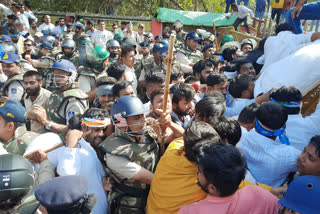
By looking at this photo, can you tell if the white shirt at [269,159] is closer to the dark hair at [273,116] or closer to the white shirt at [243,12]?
the dark hair at [273,116]

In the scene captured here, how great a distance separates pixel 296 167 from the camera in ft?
7.02

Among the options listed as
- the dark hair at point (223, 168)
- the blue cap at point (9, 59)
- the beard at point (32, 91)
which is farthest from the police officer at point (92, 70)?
the dark hair at point (223, 168)

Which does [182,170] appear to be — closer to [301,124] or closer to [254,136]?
[254,136]

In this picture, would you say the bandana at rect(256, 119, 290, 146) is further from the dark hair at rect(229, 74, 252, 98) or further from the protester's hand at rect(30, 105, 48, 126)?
the protester's hand at rect(30, 105, 48, 126)

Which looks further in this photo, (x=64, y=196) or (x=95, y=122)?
(x=95, y=122)

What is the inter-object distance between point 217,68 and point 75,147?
12.1 ft

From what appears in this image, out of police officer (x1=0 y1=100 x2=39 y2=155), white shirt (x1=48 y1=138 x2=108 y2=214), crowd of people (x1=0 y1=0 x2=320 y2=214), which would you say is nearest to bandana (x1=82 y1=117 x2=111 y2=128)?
crowd of people (x1=0 y1=0 x2=320 y2=214)

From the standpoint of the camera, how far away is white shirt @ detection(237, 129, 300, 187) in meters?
2.16

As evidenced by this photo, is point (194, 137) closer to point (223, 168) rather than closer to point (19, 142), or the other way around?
point (223, 168)

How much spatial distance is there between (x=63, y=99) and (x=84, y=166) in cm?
143

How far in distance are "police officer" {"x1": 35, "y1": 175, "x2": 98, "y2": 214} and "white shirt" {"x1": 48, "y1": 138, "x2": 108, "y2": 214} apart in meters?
0.56

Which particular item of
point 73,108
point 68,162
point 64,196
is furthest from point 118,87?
point 64,196

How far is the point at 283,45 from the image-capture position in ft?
11.9

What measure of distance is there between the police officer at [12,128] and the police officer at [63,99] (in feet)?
1.80
